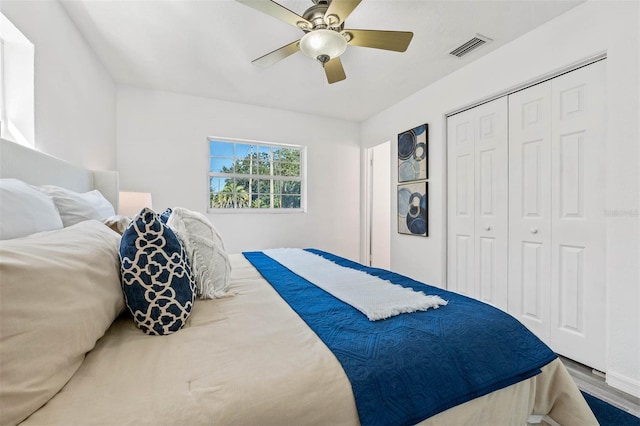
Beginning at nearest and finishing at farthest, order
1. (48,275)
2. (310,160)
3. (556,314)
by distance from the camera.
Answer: (48,275)
(556,314)
(310,160)

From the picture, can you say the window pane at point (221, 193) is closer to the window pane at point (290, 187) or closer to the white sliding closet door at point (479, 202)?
the window pane at point (290, 187)

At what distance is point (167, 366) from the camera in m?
0.74

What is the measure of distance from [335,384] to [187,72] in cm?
323

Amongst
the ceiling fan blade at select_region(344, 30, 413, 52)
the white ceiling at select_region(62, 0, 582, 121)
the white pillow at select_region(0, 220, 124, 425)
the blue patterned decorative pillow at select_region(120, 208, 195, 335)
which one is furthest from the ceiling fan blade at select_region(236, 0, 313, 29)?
the white pillow at select_region(0, 220, 124, 425)

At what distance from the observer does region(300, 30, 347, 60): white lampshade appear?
167 cm

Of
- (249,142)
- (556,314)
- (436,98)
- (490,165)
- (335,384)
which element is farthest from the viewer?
(249,142)

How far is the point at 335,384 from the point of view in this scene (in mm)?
738

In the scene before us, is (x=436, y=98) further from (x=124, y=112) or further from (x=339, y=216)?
(x=124, y=112)

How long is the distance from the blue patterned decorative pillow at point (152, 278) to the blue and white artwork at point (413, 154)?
2.95 metres

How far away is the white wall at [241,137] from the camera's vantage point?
3.25 m

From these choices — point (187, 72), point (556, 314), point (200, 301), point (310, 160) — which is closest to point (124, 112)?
point (187, 72)

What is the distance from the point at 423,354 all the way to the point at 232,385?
581 millimetres

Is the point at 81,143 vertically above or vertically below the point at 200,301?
above

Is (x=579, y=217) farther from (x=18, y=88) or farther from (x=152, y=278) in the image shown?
(x=18, y=88)
